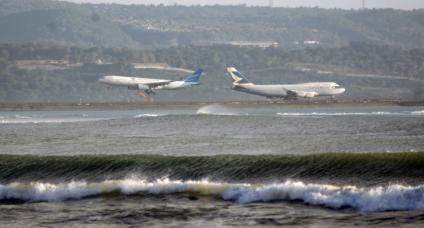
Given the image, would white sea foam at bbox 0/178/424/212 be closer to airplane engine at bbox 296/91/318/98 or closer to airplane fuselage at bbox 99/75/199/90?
airplane engine at bbox 296/91/318/98

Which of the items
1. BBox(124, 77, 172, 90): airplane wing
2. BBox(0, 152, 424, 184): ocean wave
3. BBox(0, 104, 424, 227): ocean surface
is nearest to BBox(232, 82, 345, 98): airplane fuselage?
BBox(124, 77, 172, 90): airplane wing

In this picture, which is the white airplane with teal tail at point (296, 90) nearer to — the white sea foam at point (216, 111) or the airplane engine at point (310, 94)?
the airplane engine at point (310, 94)

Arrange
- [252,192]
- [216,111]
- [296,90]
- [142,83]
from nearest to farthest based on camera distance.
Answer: [252,192] → [216,111] → [296,90] → [142,83]

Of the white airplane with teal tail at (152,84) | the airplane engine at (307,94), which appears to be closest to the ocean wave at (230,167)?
the airplane engine at (307,94)

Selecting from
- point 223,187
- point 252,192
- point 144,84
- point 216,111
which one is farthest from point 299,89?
point 252,192

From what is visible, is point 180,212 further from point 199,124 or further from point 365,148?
point 199,124

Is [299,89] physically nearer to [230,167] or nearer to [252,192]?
[230,167]

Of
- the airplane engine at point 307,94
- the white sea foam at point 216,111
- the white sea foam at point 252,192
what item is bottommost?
the white sea foam at point 252,192

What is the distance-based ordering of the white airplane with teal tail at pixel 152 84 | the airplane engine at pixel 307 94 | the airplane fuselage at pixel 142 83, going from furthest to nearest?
the airplane fuselage at pixel 142 83
the white airplane with teal tail at pixel 152 84
the airplane engine at pixel 307 94
